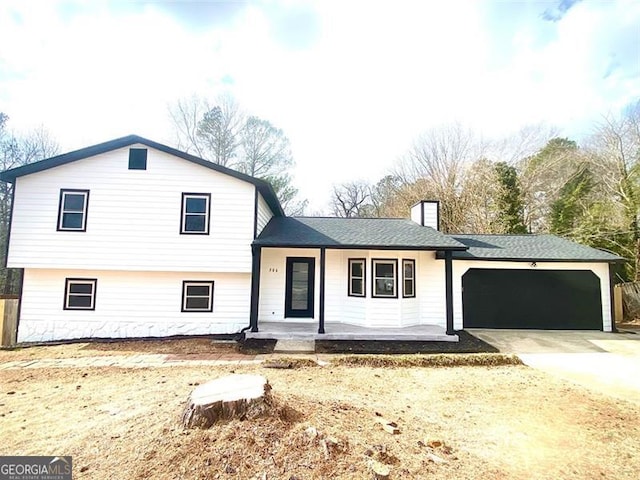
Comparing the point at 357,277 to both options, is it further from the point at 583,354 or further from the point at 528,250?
the point at 528,250

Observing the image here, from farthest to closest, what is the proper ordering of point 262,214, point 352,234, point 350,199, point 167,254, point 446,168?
1. point 350,199
2. point 446,168
3. point 262,214
4. point 352,234
5. point 167,254

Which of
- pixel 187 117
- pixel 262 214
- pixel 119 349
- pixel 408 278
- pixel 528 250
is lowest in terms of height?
pixel 119 349

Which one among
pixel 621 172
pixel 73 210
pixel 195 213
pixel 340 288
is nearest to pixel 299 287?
pixel 340 288

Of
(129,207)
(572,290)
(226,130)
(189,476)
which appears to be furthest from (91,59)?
(572,290)

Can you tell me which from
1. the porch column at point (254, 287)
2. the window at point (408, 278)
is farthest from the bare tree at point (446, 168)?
the porch column at point (254, 287)

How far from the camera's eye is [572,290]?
10.9 m

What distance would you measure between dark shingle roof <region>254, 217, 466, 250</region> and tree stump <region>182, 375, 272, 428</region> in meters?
5.74

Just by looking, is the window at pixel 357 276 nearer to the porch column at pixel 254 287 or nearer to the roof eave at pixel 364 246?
the roof eave at pixel 364 246

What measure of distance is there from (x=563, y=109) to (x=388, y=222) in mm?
15098

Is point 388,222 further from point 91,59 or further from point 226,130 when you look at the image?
point 226,130

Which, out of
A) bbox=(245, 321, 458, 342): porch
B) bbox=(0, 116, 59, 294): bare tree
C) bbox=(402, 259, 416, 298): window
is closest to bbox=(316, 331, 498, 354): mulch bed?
bbox=(245, 321, 458, 342): porch

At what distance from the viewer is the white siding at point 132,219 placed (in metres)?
9.03

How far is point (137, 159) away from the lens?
946cm

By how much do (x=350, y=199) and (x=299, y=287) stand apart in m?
20.0
